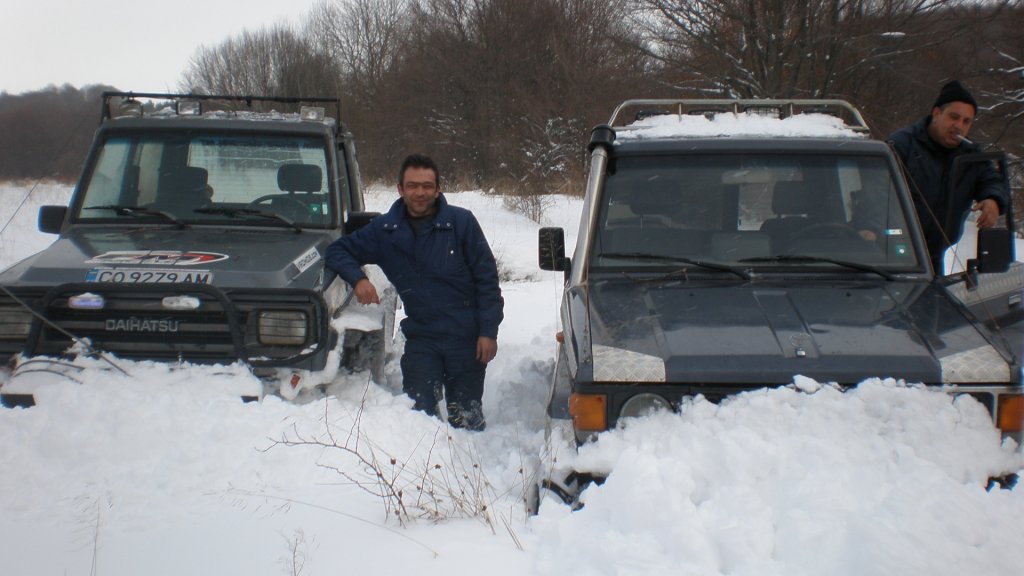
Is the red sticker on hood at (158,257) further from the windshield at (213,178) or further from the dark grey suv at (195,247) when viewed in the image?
the windshield at (213,178)

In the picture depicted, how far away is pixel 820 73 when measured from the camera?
1788cm

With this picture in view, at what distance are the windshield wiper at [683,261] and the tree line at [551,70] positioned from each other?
3581 millimetres

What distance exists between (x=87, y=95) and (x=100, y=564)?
202 inches

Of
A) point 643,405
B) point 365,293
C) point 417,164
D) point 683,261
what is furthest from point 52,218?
point 643,405

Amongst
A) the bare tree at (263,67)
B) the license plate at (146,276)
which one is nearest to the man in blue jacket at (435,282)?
the license plate at (146,276)

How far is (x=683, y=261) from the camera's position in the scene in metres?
4.16

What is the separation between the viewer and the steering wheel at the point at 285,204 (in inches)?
220

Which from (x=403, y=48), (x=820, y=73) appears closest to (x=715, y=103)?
(x=820, y=73)

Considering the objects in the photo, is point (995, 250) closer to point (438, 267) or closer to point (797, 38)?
point (438, 267)

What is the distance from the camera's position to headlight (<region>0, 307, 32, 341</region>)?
4.48 metres

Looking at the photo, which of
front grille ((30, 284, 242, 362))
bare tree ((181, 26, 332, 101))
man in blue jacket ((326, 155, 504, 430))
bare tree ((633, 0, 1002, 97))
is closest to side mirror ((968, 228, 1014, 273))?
man in blue jacket ((326, 155, 504, 430))

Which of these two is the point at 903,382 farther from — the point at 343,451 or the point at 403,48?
the point at 403,48

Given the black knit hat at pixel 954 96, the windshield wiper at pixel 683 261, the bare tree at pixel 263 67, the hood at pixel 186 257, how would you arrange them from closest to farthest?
the windshield wiper at pixel 683 261
the hood at pixel 186 257
the black knit hat at pixel 954 96
the bare tree at pixel 263 67

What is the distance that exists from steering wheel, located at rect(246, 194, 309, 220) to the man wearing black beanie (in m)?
3.57
